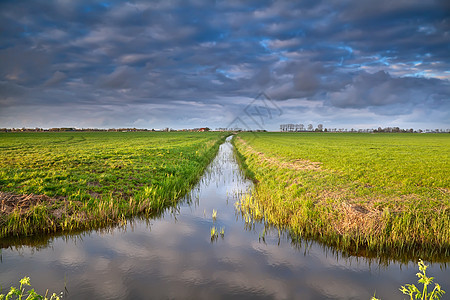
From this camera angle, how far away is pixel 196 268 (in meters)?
8.89

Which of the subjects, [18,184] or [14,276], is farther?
[18,184]

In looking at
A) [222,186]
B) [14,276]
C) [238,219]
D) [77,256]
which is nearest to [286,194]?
[238,219]

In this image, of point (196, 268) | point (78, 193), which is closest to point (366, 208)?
point (196, 268)

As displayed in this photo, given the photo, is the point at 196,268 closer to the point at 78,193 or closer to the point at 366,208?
the point at 366,208

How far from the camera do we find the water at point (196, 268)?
7.73 metres

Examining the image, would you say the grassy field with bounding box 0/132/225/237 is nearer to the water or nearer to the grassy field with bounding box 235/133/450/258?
the water

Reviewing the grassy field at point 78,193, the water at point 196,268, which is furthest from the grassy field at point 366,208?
the grassy field at point 78,193

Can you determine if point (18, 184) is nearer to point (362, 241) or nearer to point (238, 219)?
point (238, 219)

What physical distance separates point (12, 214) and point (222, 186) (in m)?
14.0

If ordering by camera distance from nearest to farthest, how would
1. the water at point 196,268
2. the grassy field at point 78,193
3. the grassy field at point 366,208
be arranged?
the water at point 196,268
the grassy field at point 366,208
the grassy field at point 78,193

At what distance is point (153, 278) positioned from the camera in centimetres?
829

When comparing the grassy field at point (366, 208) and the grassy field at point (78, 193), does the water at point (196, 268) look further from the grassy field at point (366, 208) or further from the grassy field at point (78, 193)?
the grassy field at point (78, 193)

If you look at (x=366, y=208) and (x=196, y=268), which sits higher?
(x=366, y=208)

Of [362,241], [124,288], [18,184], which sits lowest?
[124,288]
